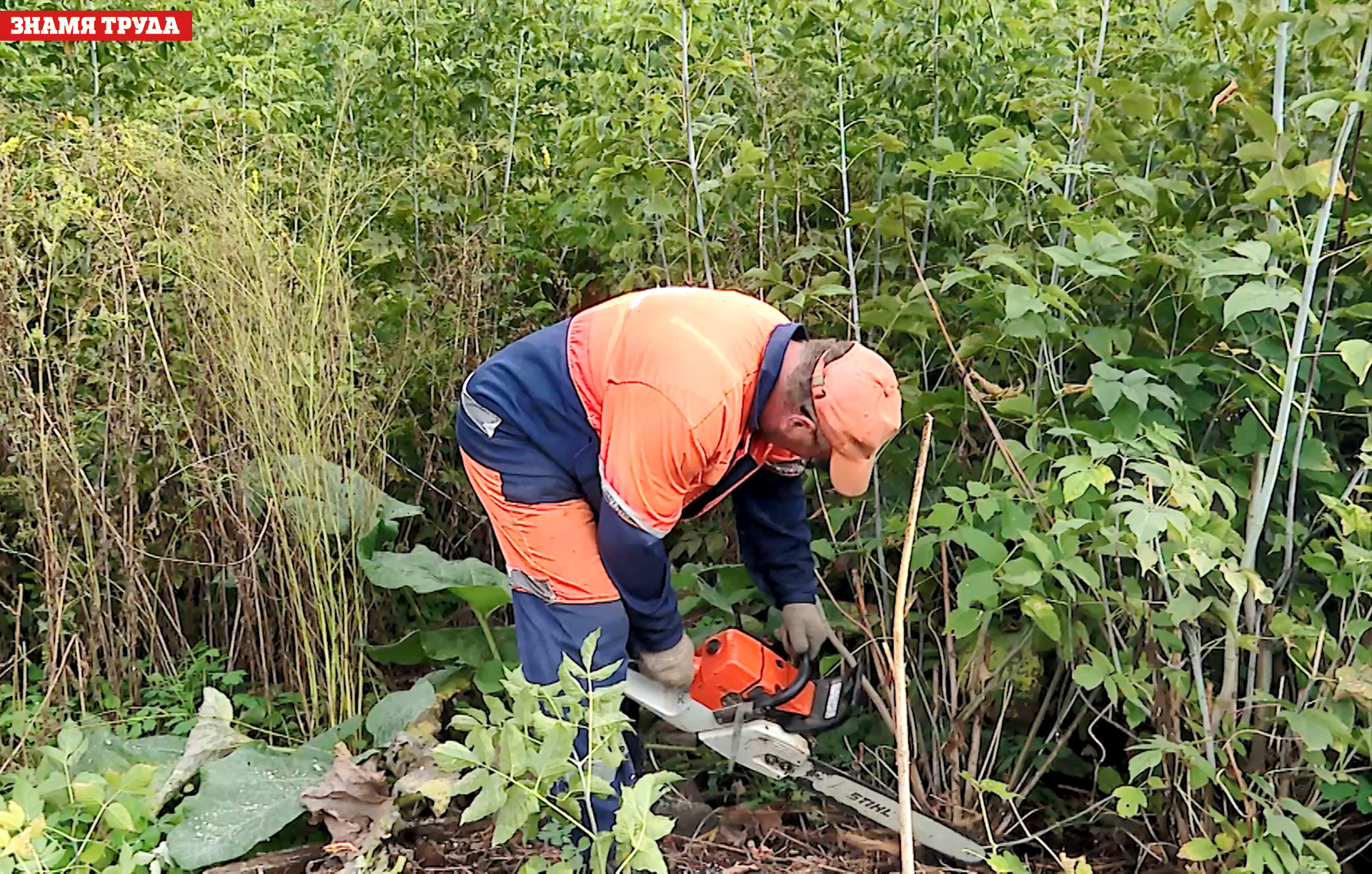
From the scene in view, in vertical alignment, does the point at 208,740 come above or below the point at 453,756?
below

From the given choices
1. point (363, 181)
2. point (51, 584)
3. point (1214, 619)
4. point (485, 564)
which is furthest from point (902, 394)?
point (51, 584)

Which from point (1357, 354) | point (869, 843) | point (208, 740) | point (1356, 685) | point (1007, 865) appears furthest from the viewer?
point (208, 740)

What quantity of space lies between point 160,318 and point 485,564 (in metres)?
1.09

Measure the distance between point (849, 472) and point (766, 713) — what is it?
2.01 feet

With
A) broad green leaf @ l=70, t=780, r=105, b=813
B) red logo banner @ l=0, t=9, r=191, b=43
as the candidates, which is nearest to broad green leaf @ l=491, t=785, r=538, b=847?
broad green leaf @ l=70, t=780, r=105, b=813

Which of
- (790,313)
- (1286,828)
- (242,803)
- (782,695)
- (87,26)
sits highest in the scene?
(87,26)

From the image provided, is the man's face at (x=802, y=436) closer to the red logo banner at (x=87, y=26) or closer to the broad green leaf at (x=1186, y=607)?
the broad green leaf at (x=1186, y=607)

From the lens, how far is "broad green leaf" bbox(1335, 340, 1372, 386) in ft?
5.89

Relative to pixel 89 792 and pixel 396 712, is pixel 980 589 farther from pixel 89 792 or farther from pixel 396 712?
pixel 89 792

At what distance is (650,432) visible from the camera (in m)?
2.12

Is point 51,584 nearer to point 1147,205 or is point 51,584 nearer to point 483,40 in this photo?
point 483,40

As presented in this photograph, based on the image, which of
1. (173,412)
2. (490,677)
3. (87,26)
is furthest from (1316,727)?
(87,26)

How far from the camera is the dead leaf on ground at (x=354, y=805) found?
2617 millimetres

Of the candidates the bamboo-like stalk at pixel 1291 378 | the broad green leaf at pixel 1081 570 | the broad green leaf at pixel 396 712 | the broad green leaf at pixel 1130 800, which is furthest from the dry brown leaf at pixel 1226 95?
the broad green leaf at pixel 396 712
